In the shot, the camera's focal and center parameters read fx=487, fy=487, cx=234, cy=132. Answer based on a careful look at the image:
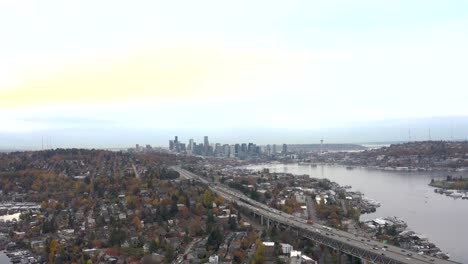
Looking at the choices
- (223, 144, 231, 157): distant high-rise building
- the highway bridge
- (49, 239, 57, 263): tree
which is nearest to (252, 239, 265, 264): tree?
the highway bridge

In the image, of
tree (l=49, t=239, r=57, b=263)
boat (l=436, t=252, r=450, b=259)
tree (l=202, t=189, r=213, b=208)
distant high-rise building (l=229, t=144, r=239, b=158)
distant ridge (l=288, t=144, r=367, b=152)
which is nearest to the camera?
boat (l=436, t=252, r=450, b=259)

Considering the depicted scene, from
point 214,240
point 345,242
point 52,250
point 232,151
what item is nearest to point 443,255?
point 345,242

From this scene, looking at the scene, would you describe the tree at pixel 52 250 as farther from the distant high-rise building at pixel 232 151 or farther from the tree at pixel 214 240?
the distant high-rise building at pixel 232 151

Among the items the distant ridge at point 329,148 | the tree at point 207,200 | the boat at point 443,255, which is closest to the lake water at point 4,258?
the tree at point 207,200

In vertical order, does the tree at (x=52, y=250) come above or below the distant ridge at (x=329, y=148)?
below

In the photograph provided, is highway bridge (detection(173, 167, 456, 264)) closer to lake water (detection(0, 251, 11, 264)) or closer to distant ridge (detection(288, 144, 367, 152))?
lake water (detection(0, 251, 11, 264))
